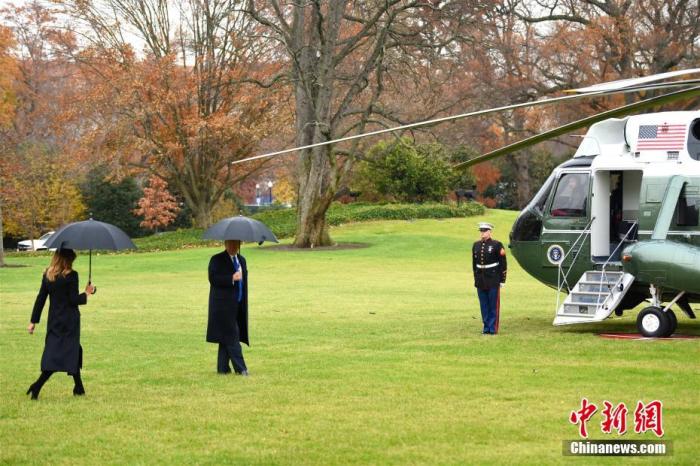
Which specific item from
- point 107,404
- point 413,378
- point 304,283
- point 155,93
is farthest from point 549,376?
point 155,93

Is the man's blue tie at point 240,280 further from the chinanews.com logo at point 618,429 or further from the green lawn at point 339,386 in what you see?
the chinanews.com logo at point 618,429

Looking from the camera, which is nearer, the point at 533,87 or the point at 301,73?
Result: the point at 301,73

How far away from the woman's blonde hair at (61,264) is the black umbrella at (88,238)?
0.14 metres

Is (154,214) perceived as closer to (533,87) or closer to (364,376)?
(533,87)

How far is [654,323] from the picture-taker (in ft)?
52.7

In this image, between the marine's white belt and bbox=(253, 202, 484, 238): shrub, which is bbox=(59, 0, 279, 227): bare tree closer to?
bbox=(253, 202, 484, 238): shrub

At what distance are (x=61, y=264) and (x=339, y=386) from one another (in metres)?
3.32

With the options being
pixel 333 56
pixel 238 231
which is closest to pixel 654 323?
pixel 238 231

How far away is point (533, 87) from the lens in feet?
149

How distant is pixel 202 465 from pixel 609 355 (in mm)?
7532

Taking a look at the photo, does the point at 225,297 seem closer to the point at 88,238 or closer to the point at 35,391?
the point at 88,238

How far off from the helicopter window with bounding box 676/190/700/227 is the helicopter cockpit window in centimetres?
172

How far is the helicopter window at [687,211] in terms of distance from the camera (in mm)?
16188

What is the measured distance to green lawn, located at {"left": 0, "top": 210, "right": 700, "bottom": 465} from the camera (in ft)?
29.5
